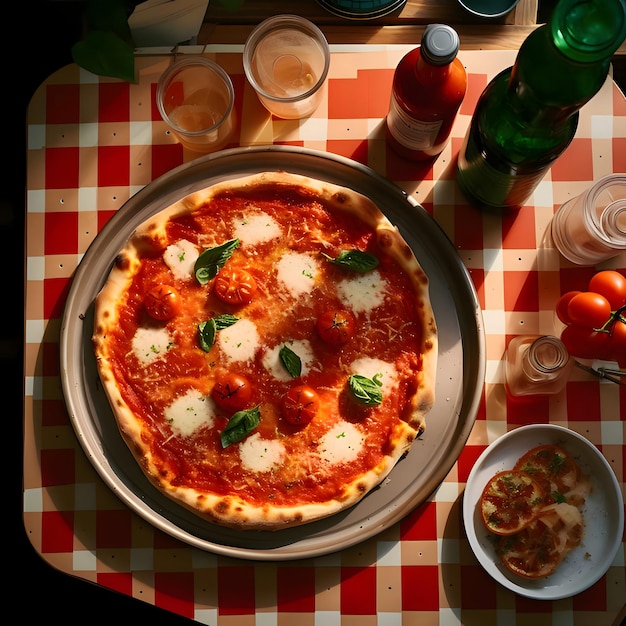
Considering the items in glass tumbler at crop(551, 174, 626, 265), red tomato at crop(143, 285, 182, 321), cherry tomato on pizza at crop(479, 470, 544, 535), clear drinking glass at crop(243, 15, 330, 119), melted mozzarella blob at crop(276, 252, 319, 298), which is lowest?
cherry tomato on pizza at crop(479, 470, 544, 535)

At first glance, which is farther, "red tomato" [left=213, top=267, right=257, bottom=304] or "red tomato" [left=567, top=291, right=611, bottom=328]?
"red tomato" [left=213, top=267, right=257, bottom=304]

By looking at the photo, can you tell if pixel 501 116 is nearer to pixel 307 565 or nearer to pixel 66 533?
pixel 307 565

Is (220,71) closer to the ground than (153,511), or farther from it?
farther from it

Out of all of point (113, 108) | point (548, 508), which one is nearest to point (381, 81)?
point (113, 108)

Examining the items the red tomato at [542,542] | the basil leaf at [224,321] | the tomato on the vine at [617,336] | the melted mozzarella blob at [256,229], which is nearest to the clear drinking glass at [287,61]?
the melted mozzarella blob at [256,229]

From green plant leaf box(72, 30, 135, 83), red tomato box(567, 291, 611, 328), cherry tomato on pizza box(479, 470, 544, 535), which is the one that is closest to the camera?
red tomato box(567, 291, 611, 328)

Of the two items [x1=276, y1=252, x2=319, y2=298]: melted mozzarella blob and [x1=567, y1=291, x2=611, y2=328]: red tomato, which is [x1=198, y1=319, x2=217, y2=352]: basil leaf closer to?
[x1=276, y1=252, x2=319, y2=298]: melted mozzarella blob

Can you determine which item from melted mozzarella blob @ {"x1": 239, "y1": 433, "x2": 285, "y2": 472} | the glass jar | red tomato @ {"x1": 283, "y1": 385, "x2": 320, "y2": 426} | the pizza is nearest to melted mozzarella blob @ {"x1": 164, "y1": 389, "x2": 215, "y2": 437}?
the pizza
